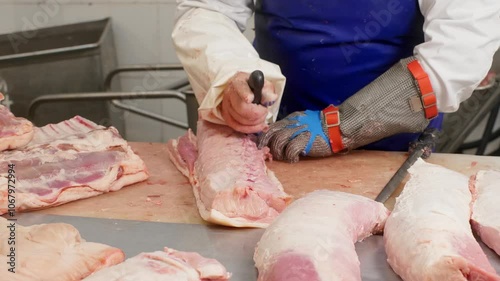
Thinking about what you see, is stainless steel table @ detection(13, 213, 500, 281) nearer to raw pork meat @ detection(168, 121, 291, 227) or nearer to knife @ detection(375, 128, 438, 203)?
raw pork meat @ detection(168, 121, 291, 227)

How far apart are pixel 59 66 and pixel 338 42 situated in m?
2.03

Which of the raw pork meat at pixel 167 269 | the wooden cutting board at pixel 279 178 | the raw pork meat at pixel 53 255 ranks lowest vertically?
the wooden cutting board at pixel 279 178

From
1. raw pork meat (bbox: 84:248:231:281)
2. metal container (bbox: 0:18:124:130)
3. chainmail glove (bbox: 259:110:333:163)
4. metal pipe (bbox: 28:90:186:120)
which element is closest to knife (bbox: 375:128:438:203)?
chainmail glove (bbox: 259:110:333:163)

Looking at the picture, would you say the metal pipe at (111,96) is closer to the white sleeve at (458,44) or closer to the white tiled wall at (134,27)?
the white tiled wall at (134,27)

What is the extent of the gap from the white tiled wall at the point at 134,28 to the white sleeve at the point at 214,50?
1776mm

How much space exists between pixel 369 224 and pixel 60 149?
919mm

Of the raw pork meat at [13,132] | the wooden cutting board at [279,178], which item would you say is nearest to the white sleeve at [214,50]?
the wooden cutting board at [279,178]

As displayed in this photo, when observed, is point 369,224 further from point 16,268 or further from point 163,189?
point 16,268

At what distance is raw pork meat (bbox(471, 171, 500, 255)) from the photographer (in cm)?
150

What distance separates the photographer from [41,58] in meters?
3.58

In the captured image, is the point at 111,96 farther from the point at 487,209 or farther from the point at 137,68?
the point at 487,209

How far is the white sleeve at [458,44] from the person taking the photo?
6.45 ft

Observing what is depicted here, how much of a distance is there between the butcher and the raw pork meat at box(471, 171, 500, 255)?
1.28ft

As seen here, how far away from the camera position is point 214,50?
202cm
